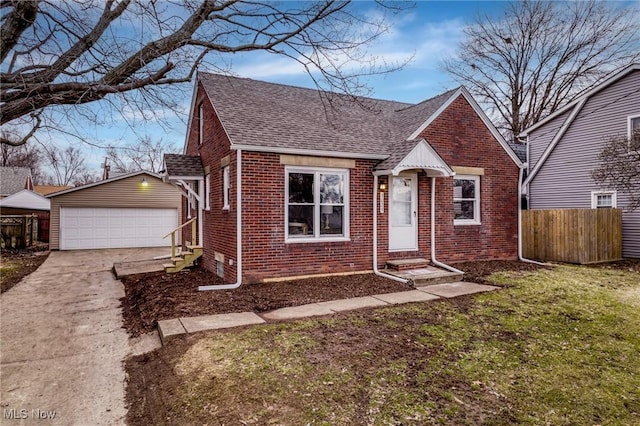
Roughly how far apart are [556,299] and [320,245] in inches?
199

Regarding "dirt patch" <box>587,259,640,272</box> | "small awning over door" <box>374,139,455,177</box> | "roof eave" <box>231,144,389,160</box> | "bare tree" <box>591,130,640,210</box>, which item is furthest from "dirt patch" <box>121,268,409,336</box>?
"bare tree" <box>591,130,640,210</box>

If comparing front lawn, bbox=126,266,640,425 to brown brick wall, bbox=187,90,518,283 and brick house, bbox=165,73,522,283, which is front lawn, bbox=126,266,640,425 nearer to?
brown brick wall, bbox=187,90,518,283

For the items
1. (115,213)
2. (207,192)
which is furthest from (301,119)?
(115,213)

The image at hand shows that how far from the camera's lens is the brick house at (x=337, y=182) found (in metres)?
8.47

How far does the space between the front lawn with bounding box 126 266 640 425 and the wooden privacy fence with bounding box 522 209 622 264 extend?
645cm

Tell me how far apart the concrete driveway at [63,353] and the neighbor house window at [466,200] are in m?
9.12

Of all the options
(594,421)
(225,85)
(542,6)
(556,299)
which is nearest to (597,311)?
→ (556,299)

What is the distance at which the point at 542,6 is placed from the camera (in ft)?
79.8

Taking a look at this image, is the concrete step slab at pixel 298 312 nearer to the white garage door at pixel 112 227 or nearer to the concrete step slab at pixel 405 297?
the concrete step slab at pixel 405 297

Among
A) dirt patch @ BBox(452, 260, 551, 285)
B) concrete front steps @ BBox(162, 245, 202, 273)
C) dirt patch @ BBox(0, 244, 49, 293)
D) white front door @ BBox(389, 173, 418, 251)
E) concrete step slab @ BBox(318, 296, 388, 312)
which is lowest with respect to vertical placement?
dirt patch @ BBox(0, 244, 49, 293)

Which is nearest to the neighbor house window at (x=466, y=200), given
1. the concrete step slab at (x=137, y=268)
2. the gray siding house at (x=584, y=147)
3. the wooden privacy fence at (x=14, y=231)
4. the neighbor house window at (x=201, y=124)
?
the gray siding house at (x=584, y=147)

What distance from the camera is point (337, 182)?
936 centimetres

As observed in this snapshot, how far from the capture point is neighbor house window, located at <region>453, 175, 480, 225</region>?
11.1 m

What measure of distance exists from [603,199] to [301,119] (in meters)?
12.3
